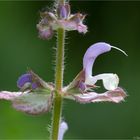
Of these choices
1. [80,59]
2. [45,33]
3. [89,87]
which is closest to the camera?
[45,33]

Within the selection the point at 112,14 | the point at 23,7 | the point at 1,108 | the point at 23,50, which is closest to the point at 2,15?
the point at 23,7

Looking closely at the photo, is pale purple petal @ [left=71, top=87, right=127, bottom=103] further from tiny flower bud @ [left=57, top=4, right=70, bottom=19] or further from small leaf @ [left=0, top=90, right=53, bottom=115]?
tiny flower bud @ [left=57, top=4, right=70, bottom=19]

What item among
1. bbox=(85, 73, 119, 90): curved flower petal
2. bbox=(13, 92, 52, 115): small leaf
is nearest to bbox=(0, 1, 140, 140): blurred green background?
bbox=(85, 73, 119, 90): curved flower petal

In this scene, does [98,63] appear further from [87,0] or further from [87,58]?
[87,58]

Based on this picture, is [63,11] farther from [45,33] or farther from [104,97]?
[104,97]

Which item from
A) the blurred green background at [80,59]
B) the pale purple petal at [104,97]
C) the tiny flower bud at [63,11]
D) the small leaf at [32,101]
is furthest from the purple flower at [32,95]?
the blurred green background at [80,59]

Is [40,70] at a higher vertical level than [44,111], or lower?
higher

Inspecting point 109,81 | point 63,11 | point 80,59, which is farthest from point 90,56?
point 80,59

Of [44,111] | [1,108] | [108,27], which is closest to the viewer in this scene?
[44,111]

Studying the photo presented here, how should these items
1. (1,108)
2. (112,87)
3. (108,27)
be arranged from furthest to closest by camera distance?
1. (108,27)
2. (1,108)
3. (112,87)
